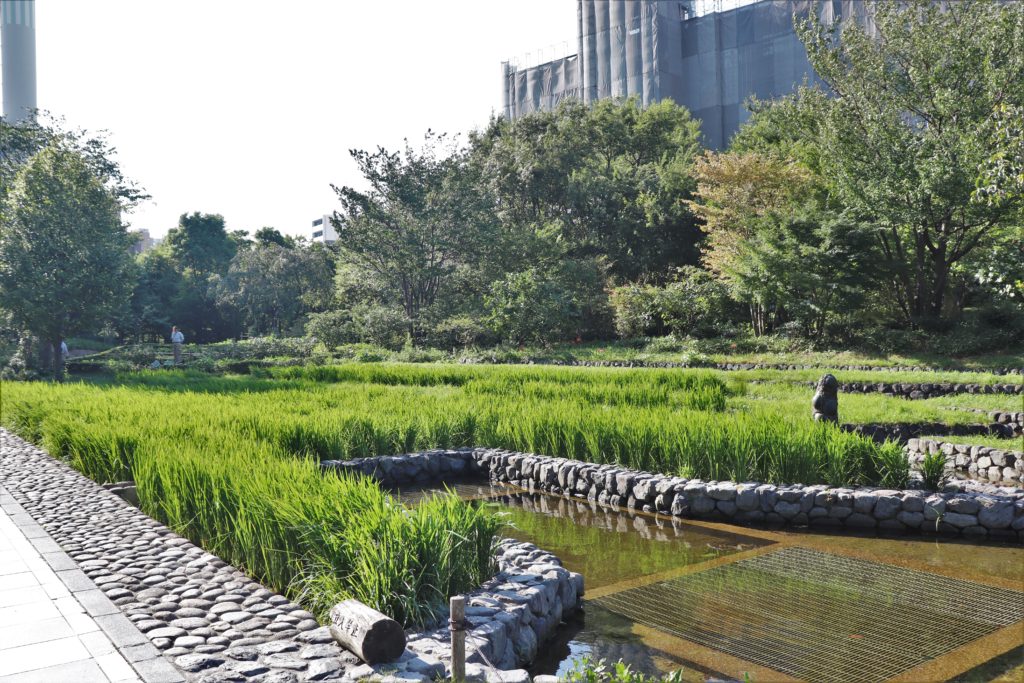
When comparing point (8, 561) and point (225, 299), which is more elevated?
point (225, 299)

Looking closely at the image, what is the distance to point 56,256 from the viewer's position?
71.7ft

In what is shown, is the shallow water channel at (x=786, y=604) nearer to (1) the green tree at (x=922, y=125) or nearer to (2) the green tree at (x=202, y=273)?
(1) the green tree at (x=922, y=125)

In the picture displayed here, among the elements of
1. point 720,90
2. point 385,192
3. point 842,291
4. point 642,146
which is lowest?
point 842,291

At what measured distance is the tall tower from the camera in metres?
109

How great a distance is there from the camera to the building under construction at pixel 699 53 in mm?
40719

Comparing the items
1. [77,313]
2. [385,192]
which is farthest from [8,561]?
[385,192]

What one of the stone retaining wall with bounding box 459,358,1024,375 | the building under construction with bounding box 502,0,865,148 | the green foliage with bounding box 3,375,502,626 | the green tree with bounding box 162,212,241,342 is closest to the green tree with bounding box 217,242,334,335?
the green tree with bounding box 162,212,241,342

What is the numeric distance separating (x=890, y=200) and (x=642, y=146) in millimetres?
19226

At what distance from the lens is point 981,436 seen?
35.1 feet

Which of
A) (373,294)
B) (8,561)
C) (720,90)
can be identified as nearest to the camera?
(8,561)

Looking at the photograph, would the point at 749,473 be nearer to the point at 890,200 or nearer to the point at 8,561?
the point at 8,561

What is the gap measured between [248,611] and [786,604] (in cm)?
352

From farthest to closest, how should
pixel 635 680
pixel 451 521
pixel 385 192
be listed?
pixel 385 192 < pixel 451 521 < pixel 635 680

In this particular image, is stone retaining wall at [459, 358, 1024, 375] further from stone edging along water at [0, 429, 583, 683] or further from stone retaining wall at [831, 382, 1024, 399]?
stone edging along water at [0, 429, 583, 683]
